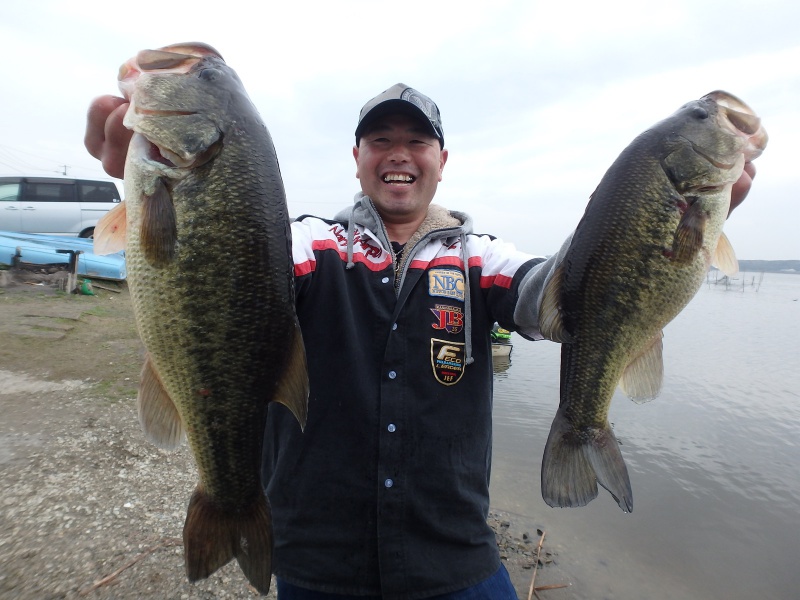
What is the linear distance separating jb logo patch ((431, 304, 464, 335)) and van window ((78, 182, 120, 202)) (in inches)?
667

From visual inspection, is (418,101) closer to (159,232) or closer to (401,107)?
(401,107)

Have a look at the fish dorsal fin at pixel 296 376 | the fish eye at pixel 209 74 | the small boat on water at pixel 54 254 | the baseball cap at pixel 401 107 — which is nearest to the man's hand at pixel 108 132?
the fish eye at pixel 209 74

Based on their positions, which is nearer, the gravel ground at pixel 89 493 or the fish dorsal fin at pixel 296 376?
the fish dorsal fin at pixel 296 376

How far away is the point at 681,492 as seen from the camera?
29.4 ft

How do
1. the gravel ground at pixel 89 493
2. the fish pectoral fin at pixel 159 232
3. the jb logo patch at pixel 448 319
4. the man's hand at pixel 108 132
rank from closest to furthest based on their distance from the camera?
the fish pectoral fin at pixel 159 232 → the man's hand at pixel 108 132 → the jb logo patch at pixel 448 319 → the gravel ground at pixel 89 493

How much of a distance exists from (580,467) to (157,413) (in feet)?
6.15

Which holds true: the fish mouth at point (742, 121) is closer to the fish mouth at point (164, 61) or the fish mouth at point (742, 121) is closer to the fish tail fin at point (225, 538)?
the fish mouth at point (164, 61)

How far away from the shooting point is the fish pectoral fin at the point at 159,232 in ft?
5.78

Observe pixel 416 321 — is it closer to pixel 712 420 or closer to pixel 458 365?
pixel 458 365

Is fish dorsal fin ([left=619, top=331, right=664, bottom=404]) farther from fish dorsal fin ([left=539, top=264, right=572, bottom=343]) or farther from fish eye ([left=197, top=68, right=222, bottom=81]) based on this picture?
fish eye ([left=197, top=68, right=222, bottom=81])

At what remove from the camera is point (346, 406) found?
2.22 m

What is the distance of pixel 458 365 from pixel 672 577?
21.3 feet

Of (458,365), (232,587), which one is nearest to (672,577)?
(232,587)

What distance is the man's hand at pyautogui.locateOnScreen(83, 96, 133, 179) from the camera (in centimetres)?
200
